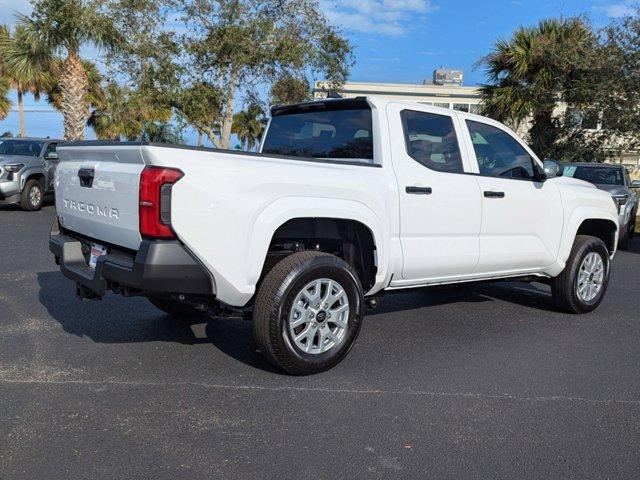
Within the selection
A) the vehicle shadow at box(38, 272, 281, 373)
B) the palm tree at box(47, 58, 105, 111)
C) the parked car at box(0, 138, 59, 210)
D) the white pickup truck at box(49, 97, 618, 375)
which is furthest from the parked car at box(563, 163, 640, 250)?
the palm tree at box(47, 58, 105, 111)

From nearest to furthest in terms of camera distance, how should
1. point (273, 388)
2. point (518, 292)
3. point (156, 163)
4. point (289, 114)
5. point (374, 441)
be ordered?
point (374, 441) < point (156, 163) < point (273, 388) < point (289, 114) < point (518, 292)

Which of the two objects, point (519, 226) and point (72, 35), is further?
point (72, 35)

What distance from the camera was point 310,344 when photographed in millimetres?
4242

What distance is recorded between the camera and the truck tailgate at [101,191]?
148 inches

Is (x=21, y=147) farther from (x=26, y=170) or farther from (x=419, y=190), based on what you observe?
(x=419, y=190)

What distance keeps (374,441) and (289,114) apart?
3.30m

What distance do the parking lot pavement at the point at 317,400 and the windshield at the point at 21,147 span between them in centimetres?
1016

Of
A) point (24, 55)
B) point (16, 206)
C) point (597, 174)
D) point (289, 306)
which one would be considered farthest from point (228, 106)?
point (289, 306)

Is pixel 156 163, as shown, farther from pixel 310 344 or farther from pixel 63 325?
pixel 63 325

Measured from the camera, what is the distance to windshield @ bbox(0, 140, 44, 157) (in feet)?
49.3

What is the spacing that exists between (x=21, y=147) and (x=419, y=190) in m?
13.3

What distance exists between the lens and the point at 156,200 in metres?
3.59

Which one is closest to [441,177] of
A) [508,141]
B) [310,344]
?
[508,141]

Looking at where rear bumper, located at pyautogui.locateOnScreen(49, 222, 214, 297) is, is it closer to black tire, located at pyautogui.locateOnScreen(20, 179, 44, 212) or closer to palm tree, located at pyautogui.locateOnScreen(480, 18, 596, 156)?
black tire, located at pyautogui.locateOnScreen(20, 179, 44, 212)
